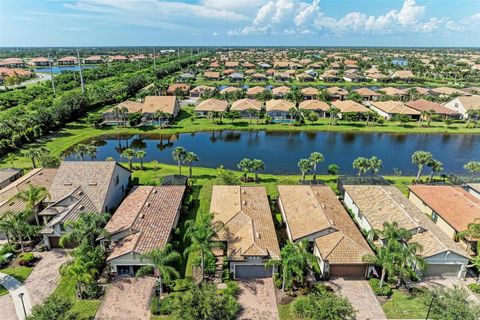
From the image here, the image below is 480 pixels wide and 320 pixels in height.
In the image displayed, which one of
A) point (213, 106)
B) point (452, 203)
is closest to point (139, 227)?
point (452, 203)

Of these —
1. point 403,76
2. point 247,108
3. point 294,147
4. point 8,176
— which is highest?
point 403,76

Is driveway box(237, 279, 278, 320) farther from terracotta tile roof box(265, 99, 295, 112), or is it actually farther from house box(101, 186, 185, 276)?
terracotta tile roof box(265, 99, 295, 112)

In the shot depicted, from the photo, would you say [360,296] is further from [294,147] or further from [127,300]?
[294,147]

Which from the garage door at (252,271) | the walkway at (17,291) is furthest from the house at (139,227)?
the garage door at (252,271)

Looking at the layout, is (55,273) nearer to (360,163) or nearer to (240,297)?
(240,297)

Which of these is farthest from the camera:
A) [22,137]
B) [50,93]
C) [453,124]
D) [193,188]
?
[50,93]

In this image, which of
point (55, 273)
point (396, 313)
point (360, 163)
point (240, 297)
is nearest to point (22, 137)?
point (55, 273)
